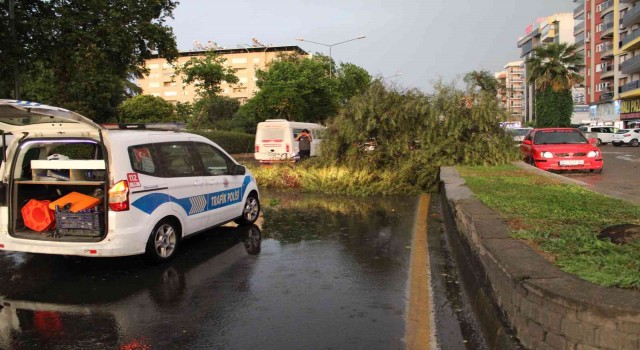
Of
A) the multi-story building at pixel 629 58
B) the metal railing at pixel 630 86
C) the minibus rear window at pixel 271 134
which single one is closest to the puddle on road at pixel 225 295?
the minibus rear window at pixel 271 134

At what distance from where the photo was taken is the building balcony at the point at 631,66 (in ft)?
168

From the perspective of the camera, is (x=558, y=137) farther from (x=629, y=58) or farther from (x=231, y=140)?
(x=629, y=58)

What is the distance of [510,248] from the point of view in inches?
165

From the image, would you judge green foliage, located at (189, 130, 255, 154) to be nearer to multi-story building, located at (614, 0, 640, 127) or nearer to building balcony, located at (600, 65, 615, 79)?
multi-story building, located at (614, 0, 640, 127)

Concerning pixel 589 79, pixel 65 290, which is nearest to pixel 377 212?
pixel 65 290

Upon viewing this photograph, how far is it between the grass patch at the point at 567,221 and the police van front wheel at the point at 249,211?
3606mm

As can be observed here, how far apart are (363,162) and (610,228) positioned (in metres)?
9.00

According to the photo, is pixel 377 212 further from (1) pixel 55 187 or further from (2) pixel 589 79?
(2) pixel 589 79

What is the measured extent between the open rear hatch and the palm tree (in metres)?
50.5

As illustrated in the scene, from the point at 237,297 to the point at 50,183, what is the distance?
9.27 ft

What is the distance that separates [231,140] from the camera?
36.5 meters

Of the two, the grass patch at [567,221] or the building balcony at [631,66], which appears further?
the building balcony at [631,66]

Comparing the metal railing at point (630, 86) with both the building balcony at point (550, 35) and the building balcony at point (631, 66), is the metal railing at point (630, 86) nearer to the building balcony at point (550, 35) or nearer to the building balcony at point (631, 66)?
the building balcony at point (631, 66)

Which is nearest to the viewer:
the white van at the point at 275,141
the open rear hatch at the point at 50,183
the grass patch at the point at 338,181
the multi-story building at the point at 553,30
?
the open rear hatch at the point at 50,183
